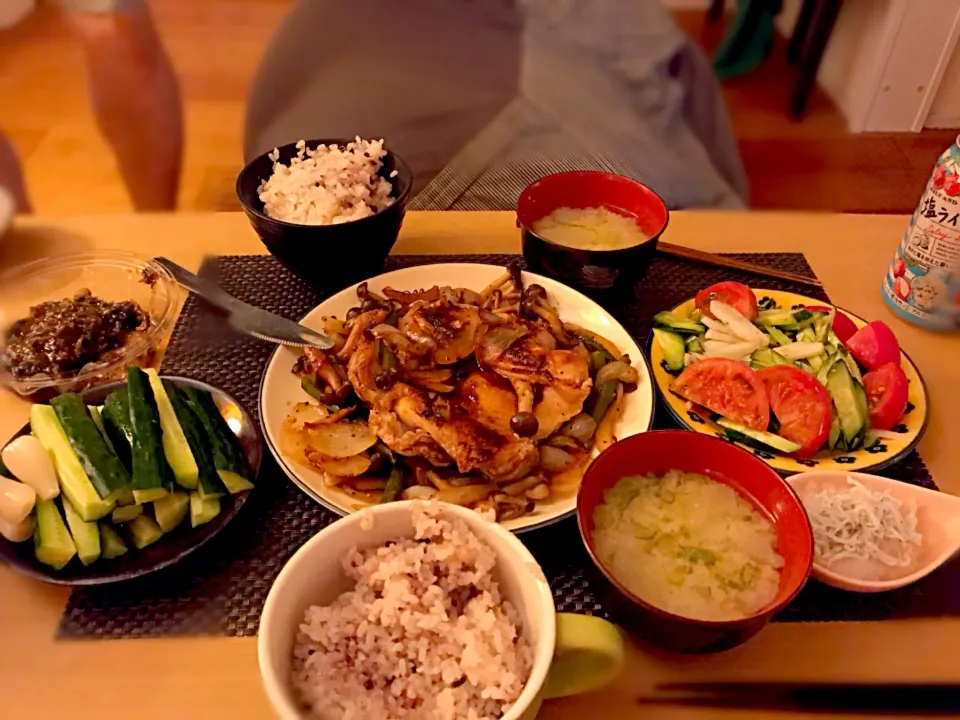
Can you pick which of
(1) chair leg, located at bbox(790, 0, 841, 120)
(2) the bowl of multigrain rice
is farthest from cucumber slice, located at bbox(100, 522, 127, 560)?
(1) chair leg, located at bbox(790, 0, 841, 120)

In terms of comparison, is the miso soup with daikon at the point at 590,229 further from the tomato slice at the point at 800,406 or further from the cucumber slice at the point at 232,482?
the cucumber slice at the point at 232,482

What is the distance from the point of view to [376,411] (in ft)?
4.16

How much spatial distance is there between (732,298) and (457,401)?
2.25ft

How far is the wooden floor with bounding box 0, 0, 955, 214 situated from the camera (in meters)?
3.89

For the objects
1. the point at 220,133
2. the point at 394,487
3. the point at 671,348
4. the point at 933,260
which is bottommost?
the point at 220,133

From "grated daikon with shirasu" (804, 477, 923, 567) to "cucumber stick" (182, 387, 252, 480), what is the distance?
0.91 meters

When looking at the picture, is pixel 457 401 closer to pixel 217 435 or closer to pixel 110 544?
pixel 217 435

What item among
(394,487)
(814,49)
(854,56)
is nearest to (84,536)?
(394,487)

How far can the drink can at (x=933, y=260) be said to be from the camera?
1.47 meters

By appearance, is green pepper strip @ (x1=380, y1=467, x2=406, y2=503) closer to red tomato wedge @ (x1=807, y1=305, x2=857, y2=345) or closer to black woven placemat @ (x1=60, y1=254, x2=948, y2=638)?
black woven placemat @ (x1=60, y1=254, x2=948, y2=638)

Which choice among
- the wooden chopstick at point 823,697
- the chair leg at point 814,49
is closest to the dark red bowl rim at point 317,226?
the wooden chopstick at point 823,697

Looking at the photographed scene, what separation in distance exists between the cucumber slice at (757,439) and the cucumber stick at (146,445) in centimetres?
96

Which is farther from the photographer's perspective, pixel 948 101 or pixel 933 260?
pixel 948 101

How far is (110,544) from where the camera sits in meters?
1.09
